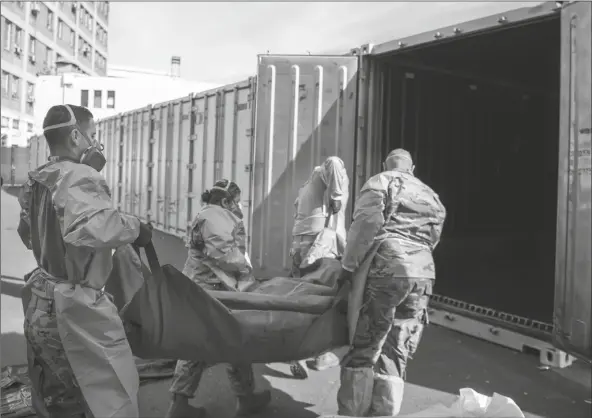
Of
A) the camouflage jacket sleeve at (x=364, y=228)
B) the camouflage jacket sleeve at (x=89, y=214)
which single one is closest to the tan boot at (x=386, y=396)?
the camouflage jacket sleeve at (x=364, y=228)

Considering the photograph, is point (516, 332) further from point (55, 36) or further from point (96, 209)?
point (55, 36)

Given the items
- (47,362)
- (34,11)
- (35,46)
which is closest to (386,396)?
(47,362)

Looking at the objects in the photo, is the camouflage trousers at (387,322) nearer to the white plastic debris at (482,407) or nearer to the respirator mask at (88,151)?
the white plastic debris at (482,407)

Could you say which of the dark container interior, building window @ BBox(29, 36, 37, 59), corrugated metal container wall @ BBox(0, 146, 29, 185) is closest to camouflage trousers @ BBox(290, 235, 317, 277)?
the dark container interior

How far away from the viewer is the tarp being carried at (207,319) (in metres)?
2.61

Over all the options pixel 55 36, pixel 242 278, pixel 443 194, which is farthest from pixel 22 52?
pixel 242 278

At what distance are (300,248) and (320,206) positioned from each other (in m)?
0.39

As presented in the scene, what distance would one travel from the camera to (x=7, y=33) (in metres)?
28.6

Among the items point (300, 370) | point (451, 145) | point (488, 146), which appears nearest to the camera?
point (300, 370)

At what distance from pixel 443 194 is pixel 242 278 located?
5102mm

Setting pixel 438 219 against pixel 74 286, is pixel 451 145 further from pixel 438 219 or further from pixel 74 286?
pixel 74 286

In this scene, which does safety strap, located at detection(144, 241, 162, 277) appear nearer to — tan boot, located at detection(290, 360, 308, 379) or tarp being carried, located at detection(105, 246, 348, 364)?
tarp being carried, located at detection(105, 246, 348, 364)

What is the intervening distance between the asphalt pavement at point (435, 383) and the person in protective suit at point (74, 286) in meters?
0.95

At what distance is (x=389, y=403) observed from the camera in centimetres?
333
